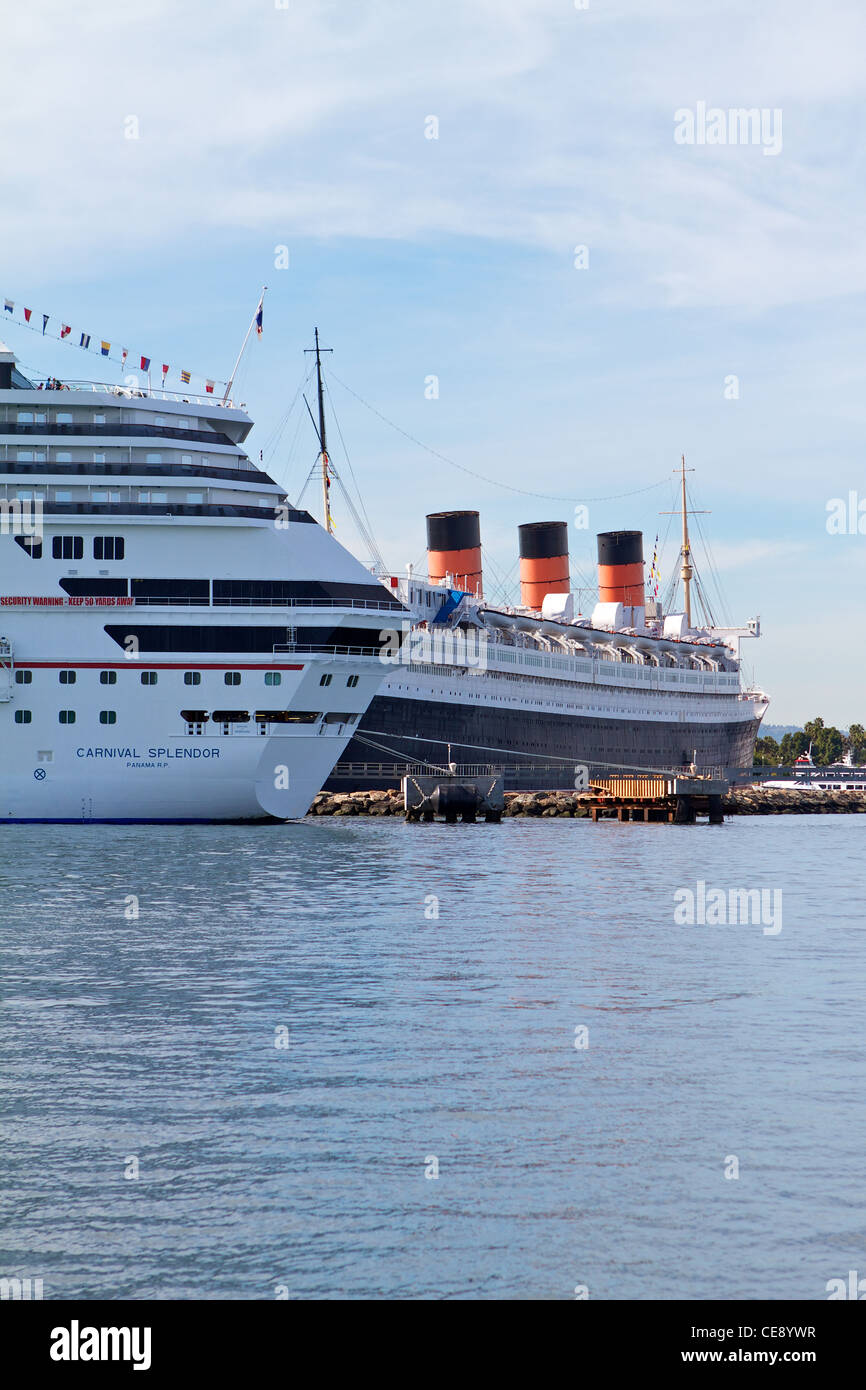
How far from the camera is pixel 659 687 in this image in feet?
358

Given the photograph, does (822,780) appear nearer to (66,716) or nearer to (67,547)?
(67,547)

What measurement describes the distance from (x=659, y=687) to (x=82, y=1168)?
9909 centimetres

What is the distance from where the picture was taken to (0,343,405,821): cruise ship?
48875 millimetres

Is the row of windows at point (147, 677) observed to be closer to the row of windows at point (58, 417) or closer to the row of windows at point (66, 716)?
the row of windows at point (66, 716)

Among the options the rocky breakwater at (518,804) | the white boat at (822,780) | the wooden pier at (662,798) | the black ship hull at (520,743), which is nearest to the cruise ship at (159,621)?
the rocky breakwater at (518,804)

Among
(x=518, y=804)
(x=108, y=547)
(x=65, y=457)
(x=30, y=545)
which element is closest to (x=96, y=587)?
(x=108, y=547)

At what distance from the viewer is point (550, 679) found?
93.5 m

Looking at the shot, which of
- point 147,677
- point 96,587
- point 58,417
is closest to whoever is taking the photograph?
point 147,677

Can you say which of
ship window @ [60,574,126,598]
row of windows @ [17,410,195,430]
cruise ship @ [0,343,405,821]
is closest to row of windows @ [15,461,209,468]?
cruise ship @ [0,343,405,821]

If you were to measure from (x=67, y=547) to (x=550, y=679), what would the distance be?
46886 mm

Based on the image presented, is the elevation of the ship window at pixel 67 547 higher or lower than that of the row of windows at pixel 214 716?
higher

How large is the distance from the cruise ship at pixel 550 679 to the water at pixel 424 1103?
29350mm

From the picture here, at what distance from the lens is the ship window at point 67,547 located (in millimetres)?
51156
